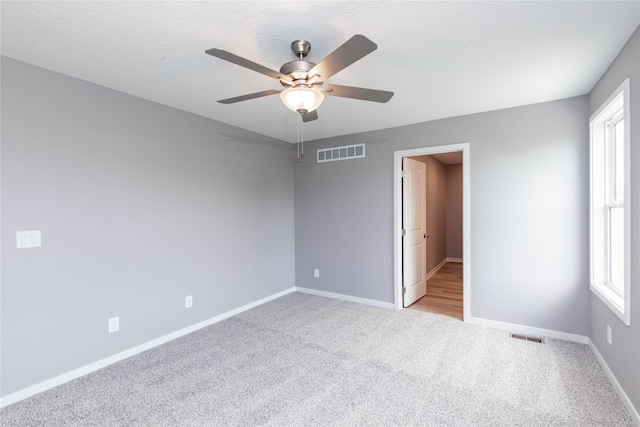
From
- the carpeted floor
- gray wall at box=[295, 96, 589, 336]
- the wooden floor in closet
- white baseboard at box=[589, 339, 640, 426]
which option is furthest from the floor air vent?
the wooden floor in closet

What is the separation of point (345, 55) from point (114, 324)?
2904mm

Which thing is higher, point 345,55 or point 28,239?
point 345,55

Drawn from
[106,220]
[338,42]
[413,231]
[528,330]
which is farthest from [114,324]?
[528,330]

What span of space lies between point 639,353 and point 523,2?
215cm

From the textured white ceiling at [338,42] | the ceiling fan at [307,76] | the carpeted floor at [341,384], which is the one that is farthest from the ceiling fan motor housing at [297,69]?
the carpeted floor at [341,384]

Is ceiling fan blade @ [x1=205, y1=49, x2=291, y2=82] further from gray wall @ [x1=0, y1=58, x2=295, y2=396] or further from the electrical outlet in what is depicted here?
the electrical outlet

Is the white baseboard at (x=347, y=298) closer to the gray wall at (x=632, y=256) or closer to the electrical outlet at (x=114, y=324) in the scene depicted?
the gray wall at (x=632, y=256)

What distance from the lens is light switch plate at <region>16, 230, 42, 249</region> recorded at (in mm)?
2146

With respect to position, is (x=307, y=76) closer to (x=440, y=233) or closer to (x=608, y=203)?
(x=608, y=203)

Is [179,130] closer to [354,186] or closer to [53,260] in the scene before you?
[53,260]

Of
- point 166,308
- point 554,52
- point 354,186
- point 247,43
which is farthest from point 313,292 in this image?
point 554,52

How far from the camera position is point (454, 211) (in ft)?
24.6

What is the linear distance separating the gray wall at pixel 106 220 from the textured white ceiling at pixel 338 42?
12.0 inches

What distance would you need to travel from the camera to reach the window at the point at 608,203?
2.37 meters
